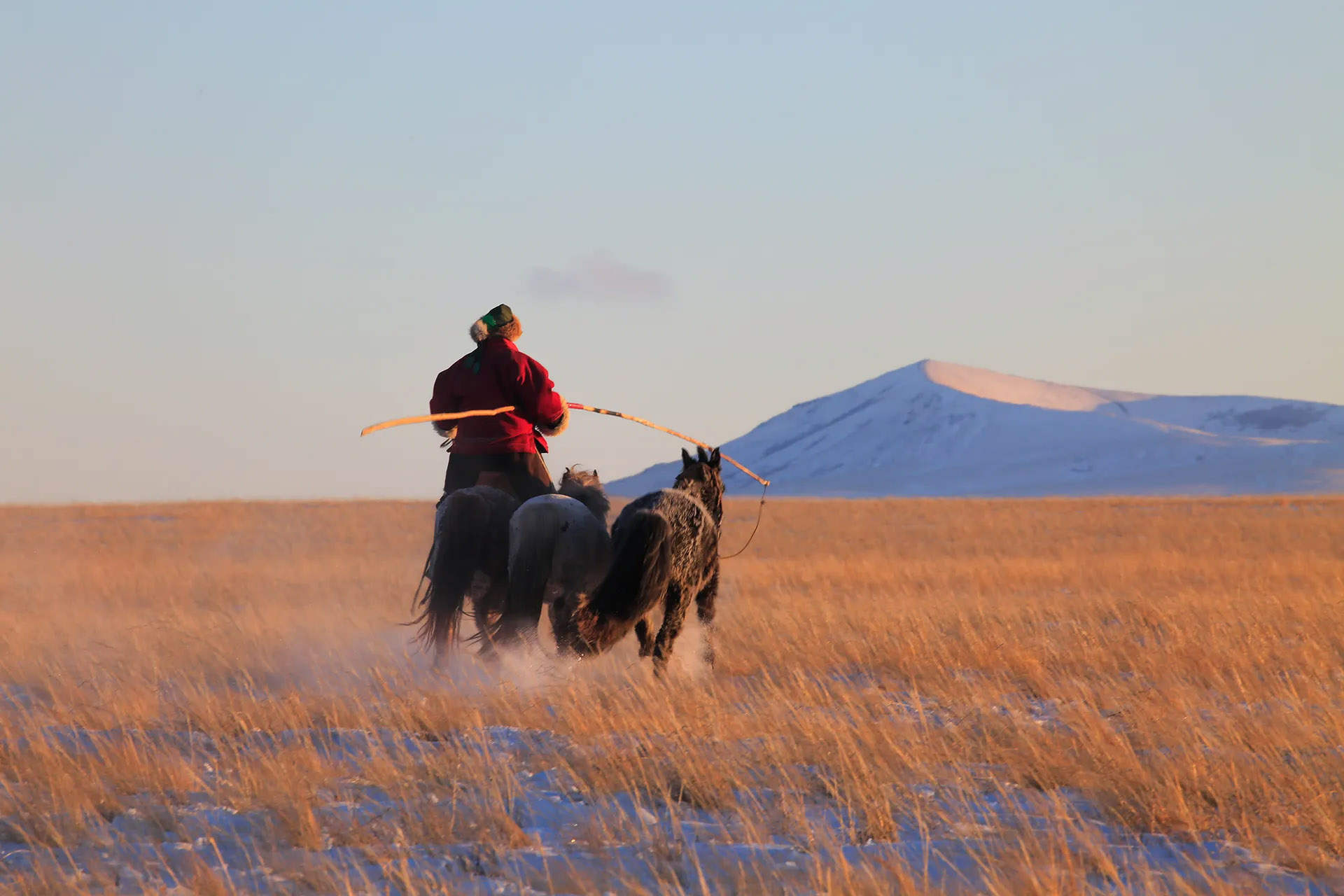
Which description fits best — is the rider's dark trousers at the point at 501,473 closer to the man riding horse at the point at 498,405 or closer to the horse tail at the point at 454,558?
the man riding horse at the point at 498,405

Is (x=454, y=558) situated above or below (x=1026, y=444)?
below

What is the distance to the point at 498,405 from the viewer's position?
7.56m

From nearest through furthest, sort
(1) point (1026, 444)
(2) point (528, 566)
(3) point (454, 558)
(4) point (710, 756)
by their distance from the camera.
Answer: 1. (4) point (710, 756)
2. (2) point (528, 566)
3. (3) point (454, 558)
4. (1) point (1026, 444)

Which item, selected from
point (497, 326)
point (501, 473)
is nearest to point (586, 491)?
point (501, 473)

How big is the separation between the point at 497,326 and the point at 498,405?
0.53m

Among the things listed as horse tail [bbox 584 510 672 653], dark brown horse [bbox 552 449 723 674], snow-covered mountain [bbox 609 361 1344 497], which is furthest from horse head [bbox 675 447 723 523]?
snow-covered mountain [bbox 609 361 1344 497]

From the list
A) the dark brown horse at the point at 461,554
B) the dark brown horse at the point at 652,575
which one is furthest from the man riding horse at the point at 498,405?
the dark brown horse at the point at 652,575

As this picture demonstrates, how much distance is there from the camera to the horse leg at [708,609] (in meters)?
7.98

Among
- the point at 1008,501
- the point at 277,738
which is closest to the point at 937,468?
the point at 1008,501

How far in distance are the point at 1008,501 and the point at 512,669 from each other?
2162 inches

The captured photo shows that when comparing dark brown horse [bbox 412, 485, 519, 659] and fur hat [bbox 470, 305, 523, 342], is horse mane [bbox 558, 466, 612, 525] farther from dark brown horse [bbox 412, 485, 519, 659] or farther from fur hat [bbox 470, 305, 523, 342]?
fur hat [bbox 470, 305, 523, 342]

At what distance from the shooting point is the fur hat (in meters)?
7.52

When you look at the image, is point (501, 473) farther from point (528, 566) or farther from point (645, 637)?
point (645, 637)

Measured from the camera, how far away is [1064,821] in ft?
13.5
